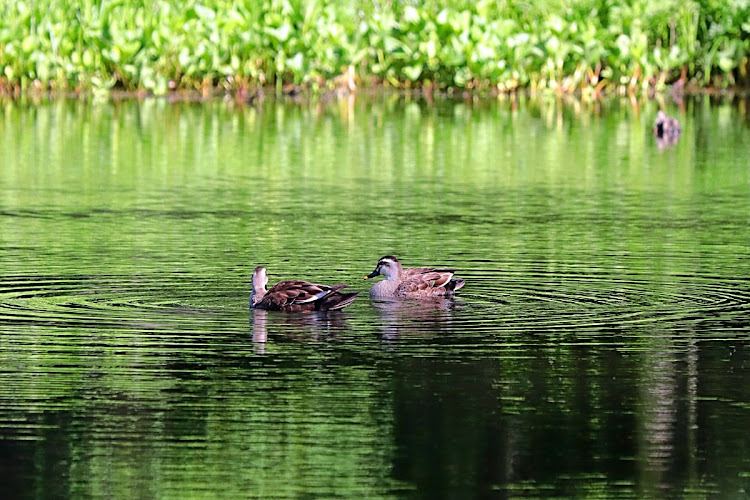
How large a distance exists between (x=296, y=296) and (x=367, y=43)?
25.6 meters

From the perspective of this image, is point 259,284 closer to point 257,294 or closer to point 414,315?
point 257,294

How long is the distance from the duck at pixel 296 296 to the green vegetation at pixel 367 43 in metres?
22.3

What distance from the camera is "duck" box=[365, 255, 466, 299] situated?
11352 mm

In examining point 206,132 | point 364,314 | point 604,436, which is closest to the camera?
point 604,436

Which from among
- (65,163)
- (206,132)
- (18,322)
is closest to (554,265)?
(18,322)

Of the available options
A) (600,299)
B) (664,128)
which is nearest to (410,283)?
(600,299)

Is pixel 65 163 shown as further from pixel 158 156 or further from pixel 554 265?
pixel 554 265

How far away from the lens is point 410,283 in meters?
11.5

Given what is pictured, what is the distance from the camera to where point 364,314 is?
35.7 feet

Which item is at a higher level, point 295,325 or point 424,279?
point 424,279

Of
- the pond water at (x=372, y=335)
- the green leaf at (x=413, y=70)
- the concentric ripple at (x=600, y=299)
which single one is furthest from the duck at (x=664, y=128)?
the concentric ripple at (x=600, y=299)

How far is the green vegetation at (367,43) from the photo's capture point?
33531mm

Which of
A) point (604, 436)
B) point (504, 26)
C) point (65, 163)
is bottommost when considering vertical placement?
point (604, 436)

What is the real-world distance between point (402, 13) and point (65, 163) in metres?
17.5
